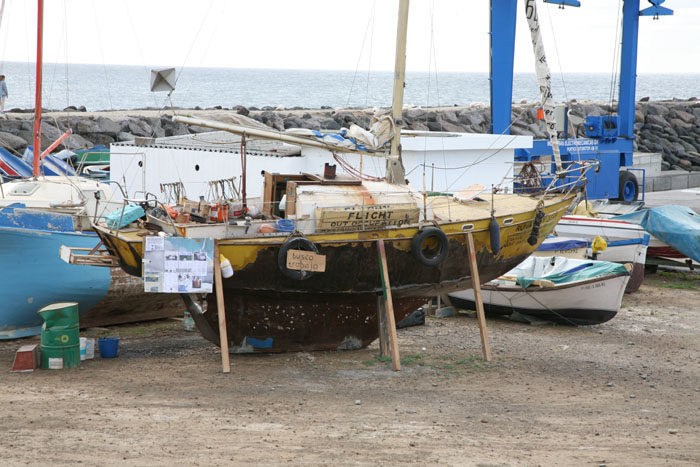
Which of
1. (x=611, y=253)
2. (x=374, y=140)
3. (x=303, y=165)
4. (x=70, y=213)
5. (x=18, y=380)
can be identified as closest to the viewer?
(x=18, y=380)

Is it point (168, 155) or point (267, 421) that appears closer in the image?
point (267, 421)

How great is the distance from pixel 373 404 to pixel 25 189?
28.6 ft

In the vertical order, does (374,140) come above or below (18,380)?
above

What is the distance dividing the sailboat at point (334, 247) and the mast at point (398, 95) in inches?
0.6

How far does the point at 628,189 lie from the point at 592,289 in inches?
595

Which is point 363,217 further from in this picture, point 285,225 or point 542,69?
point 542,69

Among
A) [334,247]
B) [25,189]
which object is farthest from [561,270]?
[25,189]

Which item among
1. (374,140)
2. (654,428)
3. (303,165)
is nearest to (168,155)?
(303,165)

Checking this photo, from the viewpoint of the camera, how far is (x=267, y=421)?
29.1ft

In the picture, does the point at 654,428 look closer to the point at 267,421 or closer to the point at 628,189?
the point at 267,421

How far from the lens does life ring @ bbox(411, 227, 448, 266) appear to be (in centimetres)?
1153

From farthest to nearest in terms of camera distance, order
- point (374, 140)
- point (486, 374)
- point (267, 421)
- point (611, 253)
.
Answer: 1. point (611, 253)
2. point (374, 140)
3. point (486, 374)
4. point (267, 421)

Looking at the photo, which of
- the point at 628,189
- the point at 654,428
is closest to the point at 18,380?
the point at 654,428

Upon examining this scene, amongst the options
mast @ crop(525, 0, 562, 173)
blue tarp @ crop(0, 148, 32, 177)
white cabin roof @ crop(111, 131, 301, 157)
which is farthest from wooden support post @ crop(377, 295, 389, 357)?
blue tarp @ crop(0, 148, 32, 177)
